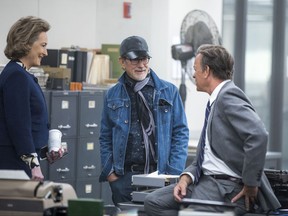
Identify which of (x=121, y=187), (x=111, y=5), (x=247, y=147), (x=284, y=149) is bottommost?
(x=284, y=149)

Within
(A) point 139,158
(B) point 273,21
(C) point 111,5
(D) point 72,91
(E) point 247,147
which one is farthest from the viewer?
(B) point 273,21

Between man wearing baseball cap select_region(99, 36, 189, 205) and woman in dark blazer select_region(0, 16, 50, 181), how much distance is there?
55cm

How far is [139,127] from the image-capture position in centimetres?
491

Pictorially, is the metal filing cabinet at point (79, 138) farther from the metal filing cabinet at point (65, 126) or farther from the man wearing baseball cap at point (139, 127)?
the man wearing baseball cap at point (139, 127)

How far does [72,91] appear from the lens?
806cm

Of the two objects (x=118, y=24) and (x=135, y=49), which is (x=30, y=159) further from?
(x=118, y=24)

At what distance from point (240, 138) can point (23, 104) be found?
121cm

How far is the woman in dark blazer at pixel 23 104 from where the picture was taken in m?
4.43

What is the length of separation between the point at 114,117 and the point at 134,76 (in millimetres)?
278

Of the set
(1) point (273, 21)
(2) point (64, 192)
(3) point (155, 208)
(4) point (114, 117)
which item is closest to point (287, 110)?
(1) point (273, 21)

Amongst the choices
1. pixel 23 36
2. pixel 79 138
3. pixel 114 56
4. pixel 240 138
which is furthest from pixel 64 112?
pixel 240 138

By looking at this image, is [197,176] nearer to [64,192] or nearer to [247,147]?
→ [247,147]

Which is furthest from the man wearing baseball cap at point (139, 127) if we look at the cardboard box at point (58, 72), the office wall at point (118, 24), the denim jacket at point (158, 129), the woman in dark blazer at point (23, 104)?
the office wall at point (118, 24)

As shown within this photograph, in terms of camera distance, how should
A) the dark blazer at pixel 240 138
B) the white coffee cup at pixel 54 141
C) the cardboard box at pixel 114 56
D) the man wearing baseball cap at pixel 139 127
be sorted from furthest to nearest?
the cardboard box at pixel 114 56 < the man wearing baseball cap at pixel 139 127 < the white coffee cup at pixel 54 141 < the dark blazer at pixel 240 138
